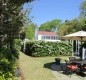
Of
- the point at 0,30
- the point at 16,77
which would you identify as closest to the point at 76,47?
the point at 0,30

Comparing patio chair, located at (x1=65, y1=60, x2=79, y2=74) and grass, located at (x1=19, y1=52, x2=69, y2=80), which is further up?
patio chair, located at (x1=65, y1=60, x2=79, y2=74)

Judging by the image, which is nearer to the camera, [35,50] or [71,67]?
[71,67]

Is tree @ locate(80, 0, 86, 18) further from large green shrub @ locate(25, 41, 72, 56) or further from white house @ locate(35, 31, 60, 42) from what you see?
white house @ locate(35, 31, 60, 42)

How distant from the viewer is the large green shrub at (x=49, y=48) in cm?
2948

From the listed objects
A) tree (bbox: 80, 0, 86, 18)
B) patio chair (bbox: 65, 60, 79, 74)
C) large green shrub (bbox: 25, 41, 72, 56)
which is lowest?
patio chair (bbox: 65, 60, 79, 74)

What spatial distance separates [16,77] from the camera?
1121 cm

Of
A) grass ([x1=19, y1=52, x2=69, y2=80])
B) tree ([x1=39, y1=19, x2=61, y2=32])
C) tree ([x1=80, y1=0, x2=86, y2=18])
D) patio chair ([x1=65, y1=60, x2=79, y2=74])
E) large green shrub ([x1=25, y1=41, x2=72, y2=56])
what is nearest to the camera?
grass ([x1=19, y1=52, x2=69, y2=80])

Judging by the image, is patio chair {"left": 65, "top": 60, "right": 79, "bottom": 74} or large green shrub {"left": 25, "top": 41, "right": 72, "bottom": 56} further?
large green shrub {"left": 25, "top": 41, "right": 72, "bottom": 56}

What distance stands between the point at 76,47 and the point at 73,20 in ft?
85.1

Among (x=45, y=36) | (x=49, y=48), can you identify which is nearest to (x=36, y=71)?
(x=49, y=48)

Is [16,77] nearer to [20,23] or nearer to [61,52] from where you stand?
[20,23]

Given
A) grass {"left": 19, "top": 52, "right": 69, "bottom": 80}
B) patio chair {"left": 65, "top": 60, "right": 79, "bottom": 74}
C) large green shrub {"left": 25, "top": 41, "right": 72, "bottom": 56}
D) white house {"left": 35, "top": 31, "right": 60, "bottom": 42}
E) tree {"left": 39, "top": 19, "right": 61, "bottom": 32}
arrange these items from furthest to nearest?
tree {"left": 39, "top": 19, "right": 61, "bottom": 32}
white house {"left": 35, "top": 31, "right": 60, "bottom": 42}
large green shrub {"left": 25, "top": 41, "right": 72, "bottom": 56}
patio chair {"left": 65, "top": 60, "right": 79, "bottom": 74}
grass {"left": 19, "top": 52, "right": 69, "bottom": 80}

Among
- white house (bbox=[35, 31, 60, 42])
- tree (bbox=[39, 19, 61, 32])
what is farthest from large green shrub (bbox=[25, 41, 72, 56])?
tree (bbox=[39, 19, 61, 32])

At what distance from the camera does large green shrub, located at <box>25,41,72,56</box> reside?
29.5 metres
